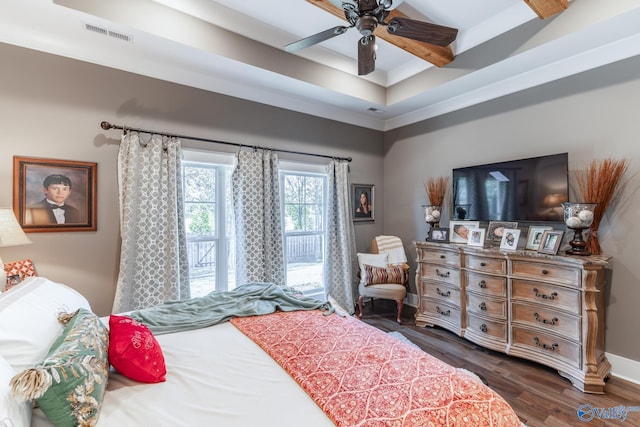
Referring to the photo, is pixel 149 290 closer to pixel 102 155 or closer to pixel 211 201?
pixel 211 201

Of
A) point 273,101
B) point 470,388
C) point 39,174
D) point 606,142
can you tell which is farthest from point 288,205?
point 606,142

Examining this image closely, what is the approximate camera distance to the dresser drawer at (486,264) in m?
2.78

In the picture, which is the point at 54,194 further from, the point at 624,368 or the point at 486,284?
the point at 624,368

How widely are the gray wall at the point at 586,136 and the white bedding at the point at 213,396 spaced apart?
2968mm

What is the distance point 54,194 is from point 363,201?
3.51 m

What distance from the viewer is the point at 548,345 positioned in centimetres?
248

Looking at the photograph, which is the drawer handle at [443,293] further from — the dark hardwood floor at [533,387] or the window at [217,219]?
the window at [217,219]

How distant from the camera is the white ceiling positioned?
7.27 feet

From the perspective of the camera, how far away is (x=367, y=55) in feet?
6.90

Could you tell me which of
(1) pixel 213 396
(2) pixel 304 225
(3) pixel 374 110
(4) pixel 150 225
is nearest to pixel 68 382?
(1) pixel 213 396

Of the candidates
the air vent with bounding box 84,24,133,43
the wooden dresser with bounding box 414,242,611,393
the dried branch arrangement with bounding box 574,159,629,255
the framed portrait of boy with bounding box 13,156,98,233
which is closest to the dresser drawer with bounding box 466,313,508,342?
the wooden dresser with bounding box 414,242,611,393

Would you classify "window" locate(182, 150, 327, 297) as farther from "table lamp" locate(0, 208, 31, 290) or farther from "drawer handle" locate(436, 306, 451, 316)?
"drawer handle" locate(436, 306, 451, 316)

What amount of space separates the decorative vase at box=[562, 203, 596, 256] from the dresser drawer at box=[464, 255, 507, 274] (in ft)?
1.70

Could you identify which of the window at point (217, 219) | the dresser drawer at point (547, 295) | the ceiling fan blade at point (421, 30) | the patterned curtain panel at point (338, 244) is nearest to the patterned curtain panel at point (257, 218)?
the window at point (217, 219)
